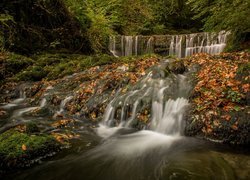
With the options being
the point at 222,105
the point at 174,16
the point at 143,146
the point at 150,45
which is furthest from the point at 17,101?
the point at 174,16

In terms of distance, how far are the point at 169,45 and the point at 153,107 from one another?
38.6 ft

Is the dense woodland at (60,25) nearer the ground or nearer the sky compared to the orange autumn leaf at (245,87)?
nearer the sky

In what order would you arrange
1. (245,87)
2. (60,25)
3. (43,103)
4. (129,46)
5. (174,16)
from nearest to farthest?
(245,87)
(43,103)
(60,25)
(129,46)
(174,16)

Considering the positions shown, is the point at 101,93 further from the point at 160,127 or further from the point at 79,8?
the point at 79,8

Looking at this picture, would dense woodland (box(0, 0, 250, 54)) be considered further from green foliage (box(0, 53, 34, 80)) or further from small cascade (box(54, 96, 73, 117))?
small cascade (box(54, 96, 73, 117))

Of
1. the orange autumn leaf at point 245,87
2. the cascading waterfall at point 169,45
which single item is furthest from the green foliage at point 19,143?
the cascading waterfall at point 169,45

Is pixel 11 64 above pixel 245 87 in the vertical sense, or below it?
above

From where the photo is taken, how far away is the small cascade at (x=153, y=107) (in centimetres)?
479

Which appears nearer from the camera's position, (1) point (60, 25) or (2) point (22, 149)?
(2) point (22, 149)

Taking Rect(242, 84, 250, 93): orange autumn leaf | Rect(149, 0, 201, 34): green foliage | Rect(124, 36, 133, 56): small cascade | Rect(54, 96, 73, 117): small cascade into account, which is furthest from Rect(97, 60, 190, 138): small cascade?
Rect(149, 0, 201, 34): green foliage

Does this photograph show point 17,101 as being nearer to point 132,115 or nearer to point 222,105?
point 132,115

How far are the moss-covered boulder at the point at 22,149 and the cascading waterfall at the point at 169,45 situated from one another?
38.0ft

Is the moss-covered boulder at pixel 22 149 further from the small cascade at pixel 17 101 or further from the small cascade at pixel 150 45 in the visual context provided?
the small cascade at pixel 150 45

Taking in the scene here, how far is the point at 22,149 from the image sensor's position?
328cm
